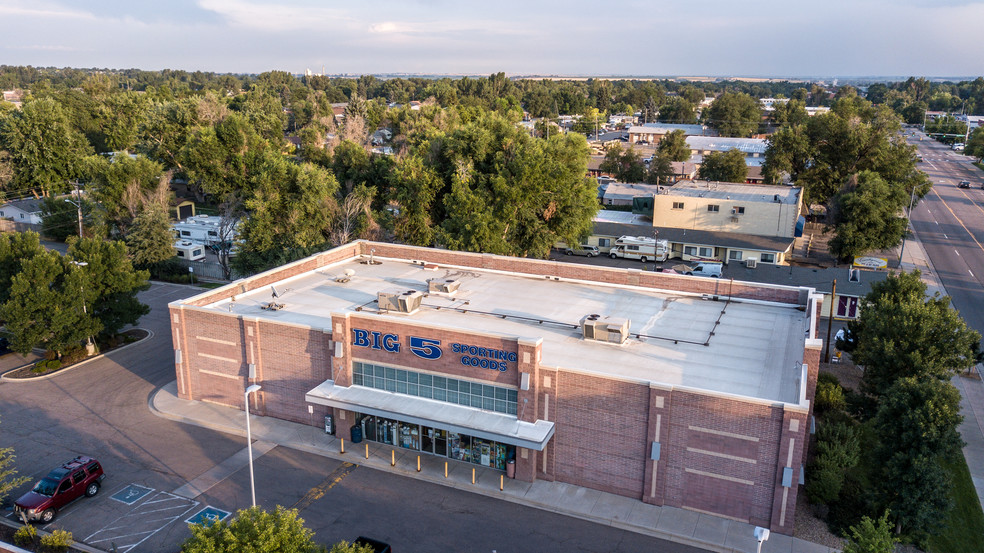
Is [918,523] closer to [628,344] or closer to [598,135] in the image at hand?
[628,344]

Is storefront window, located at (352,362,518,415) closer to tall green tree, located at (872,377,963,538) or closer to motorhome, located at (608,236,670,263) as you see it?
tall green tree, located at (872,377,963,538)

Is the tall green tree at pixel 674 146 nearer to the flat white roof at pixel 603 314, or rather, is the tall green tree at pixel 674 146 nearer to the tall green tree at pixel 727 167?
the tall green tree at pixel 727 167

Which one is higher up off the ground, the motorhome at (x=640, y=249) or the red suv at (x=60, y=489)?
the motorhome at (x=640, y=249)

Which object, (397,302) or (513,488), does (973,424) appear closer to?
(513,488)

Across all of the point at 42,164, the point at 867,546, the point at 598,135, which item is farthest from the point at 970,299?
the point at 598,135

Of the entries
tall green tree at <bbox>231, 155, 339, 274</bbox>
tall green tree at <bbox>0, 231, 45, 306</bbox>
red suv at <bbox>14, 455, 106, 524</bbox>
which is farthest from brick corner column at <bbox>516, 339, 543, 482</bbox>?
tall green tree at <bbox>0, 231, 45, 306</bbox>

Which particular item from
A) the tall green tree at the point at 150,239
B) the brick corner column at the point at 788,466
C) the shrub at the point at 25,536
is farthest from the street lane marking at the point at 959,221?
the shrub at the point at 25,536
